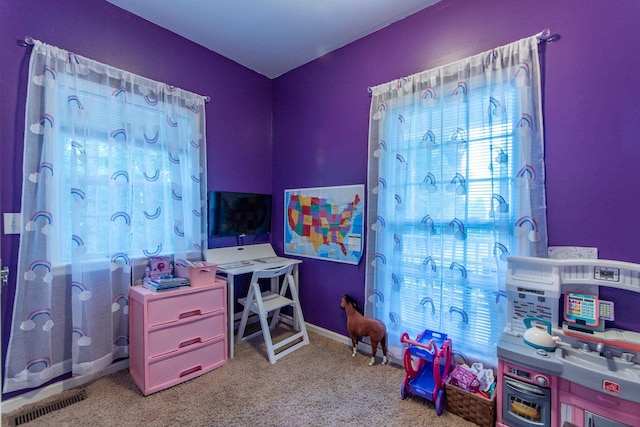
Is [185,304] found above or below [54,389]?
above

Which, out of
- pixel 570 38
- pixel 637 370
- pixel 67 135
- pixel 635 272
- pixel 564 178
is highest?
pixel 570 38

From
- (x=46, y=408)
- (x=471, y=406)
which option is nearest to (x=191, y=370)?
(x=46, y=408)

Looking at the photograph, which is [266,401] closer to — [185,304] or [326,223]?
[185,304]

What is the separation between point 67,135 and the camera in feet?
6.37

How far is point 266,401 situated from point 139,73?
99.7 inches

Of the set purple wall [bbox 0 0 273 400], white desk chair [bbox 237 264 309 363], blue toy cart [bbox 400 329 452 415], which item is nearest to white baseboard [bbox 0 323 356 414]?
purple wall [bbox 0 0 273 400]

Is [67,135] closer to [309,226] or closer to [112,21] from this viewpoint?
[112,21]

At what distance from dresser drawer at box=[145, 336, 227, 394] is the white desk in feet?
0.45

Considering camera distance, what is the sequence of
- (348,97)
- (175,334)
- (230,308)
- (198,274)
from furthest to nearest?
1. (348,97)
2. (230,308)
3. (198,274)
4. (175,334)

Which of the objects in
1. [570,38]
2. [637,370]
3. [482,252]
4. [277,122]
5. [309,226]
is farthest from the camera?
[277,122]

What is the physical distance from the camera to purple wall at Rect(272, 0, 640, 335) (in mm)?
1559

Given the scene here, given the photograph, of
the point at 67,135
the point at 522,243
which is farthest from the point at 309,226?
the point at 67,135

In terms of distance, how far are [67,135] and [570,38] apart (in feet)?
10.1

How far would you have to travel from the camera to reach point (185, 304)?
6.96 ft
